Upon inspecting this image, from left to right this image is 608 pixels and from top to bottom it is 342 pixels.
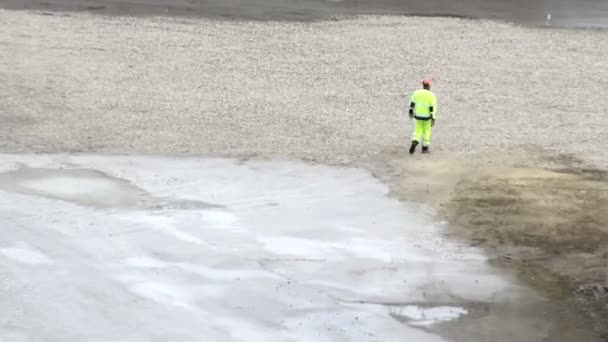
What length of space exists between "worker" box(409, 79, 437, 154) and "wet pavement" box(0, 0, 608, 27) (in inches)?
459

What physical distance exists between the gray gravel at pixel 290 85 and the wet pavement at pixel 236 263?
193 cm

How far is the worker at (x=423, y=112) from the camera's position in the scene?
17.4 m

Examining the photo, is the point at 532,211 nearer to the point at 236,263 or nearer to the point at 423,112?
the point at 423,112

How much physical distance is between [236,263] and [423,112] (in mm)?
5892

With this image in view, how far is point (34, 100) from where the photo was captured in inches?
810

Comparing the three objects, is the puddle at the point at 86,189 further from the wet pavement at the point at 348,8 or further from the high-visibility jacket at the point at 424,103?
the wet pavement at the point at 348,8

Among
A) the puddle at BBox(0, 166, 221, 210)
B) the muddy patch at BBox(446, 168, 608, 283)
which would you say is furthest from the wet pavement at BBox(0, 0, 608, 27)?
the muddy patch at BBox(446, 168, 608, 283)

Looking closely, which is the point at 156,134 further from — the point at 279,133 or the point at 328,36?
the point at 328,36

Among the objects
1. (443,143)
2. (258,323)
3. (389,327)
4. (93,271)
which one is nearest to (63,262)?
(93,271)

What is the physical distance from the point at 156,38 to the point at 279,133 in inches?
314

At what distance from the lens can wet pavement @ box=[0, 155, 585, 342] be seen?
11.3 metres

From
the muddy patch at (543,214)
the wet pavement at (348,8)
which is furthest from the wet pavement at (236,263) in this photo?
the wet pavement at (348,8)

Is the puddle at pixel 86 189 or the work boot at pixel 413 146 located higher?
the work boot at pixel 413 146

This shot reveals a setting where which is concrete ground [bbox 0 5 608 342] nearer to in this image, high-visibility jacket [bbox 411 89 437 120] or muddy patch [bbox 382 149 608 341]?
muddy patch [bbox 382 149 608 341]
